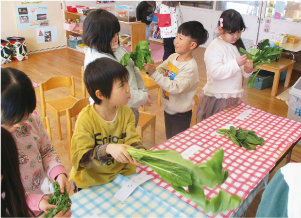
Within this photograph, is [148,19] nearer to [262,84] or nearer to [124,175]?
[262,84]

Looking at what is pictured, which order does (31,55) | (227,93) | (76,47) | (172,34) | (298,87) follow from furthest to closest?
(76,47) → (31,55) → (172,34) → (298,87) → (227,93)

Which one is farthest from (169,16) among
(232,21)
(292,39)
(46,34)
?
(46,34)

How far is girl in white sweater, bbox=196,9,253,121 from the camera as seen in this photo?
218 cm

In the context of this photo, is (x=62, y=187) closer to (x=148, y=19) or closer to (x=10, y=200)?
(x=10, y=200)

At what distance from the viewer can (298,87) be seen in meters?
3.10

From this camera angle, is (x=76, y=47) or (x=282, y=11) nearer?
(x=282, y=11)

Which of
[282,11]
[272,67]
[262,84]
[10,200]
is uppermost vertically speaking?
[282,11]

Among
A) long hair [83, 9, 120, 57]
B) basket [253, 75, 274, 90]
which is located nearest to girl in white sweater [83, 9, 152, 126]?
long hair [83, 9, 120, 57]

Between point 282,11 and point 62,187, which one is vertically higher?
point 282,11

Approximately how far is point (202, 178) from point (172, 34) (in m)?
4.33

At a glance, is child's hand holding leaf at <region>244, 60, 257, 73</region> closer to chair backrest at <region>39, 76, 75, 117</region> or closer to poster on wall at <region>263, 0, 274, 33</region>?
chair backrest at <region>39, 76, 75, 117</region>

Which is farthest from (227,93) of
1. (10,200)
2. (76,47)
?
(76,47)

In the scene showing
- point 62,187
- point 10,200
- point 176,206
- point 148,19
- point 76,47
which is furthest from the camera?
point 76,47

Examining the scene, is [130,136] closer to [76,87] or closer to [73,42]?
[76,87]
